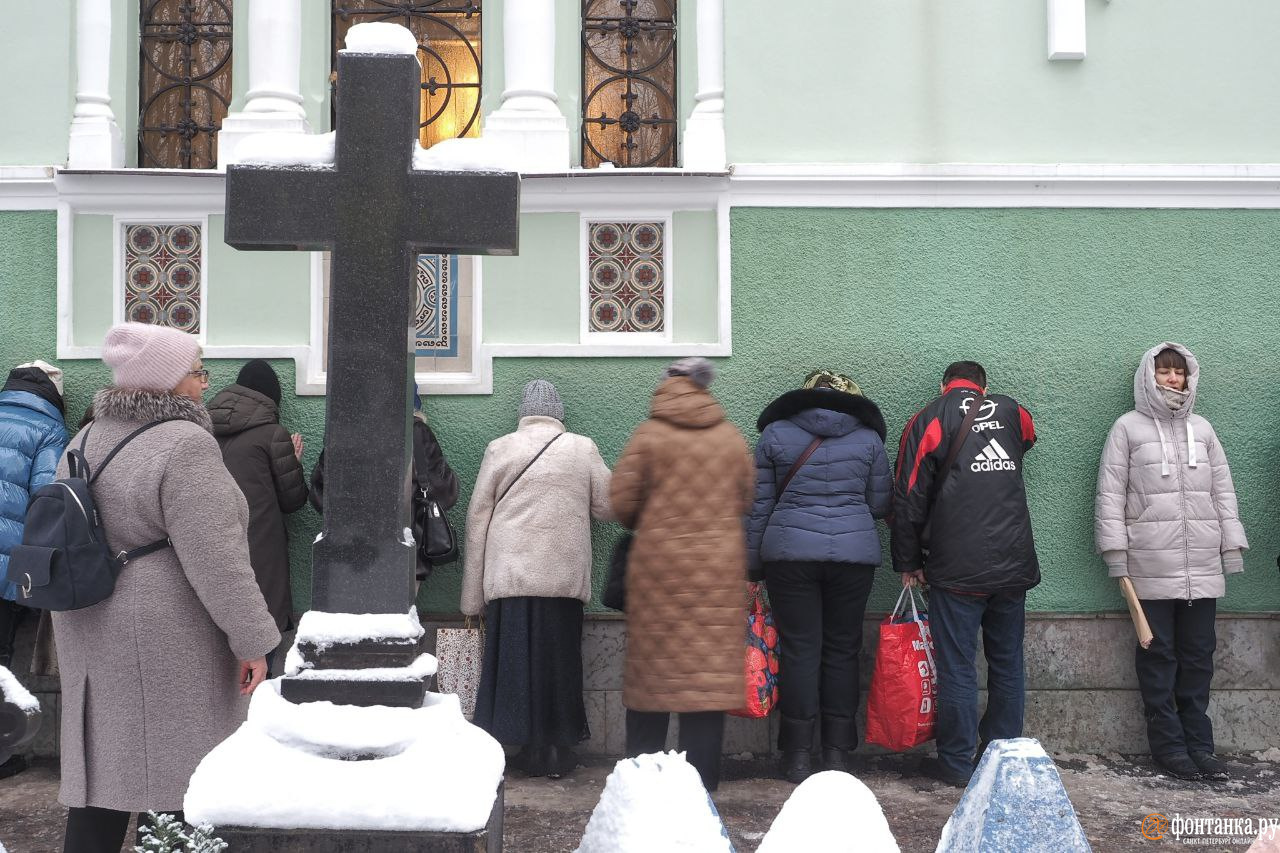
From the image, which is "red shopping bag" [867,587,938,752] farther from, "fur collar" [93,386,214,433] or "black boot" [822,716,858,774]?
"fur collar" [93,386,214,433]

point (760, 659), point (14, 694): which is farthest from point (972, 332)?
point (14, 694)

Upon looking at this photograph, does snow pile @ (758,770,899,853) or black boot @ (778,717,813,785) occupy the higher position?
snow pile @ (758,770,899,853)

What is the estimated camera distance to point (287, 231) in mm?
2953

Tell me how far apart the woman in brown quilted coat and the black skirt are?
0.76m

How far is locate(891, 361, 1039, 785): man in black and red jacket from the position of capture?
5316 mm

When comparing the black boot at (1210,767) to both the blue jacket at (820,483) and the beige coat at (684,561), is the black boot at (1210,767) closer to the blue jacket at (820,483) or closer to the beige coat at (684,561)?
the blue jacket at (820,483)

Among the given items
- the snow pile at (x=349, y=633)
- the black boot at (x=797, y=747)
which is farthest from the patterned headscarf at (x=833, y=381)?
the snow pile at (x=349, y=633)

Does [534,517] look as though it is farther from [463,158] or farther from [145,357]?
[463,158]

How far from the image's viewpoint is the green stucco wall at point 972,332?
5.83 meters

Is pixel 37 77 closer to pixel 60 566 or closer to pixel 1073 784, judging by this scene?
pixel 60 566

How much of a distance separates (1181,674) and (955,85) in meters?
2.87

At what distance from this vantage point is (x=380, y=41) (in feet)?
9.78

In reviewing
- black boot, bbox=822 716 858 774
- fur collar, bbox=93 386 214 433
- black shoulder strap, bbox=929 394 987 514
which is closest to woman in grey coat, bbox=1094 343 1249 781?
black shoulder strap, bbox=929 394 987 514

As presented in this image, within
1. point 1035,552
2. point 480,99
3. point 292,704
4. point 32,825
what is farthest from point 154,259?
point 1035,552
